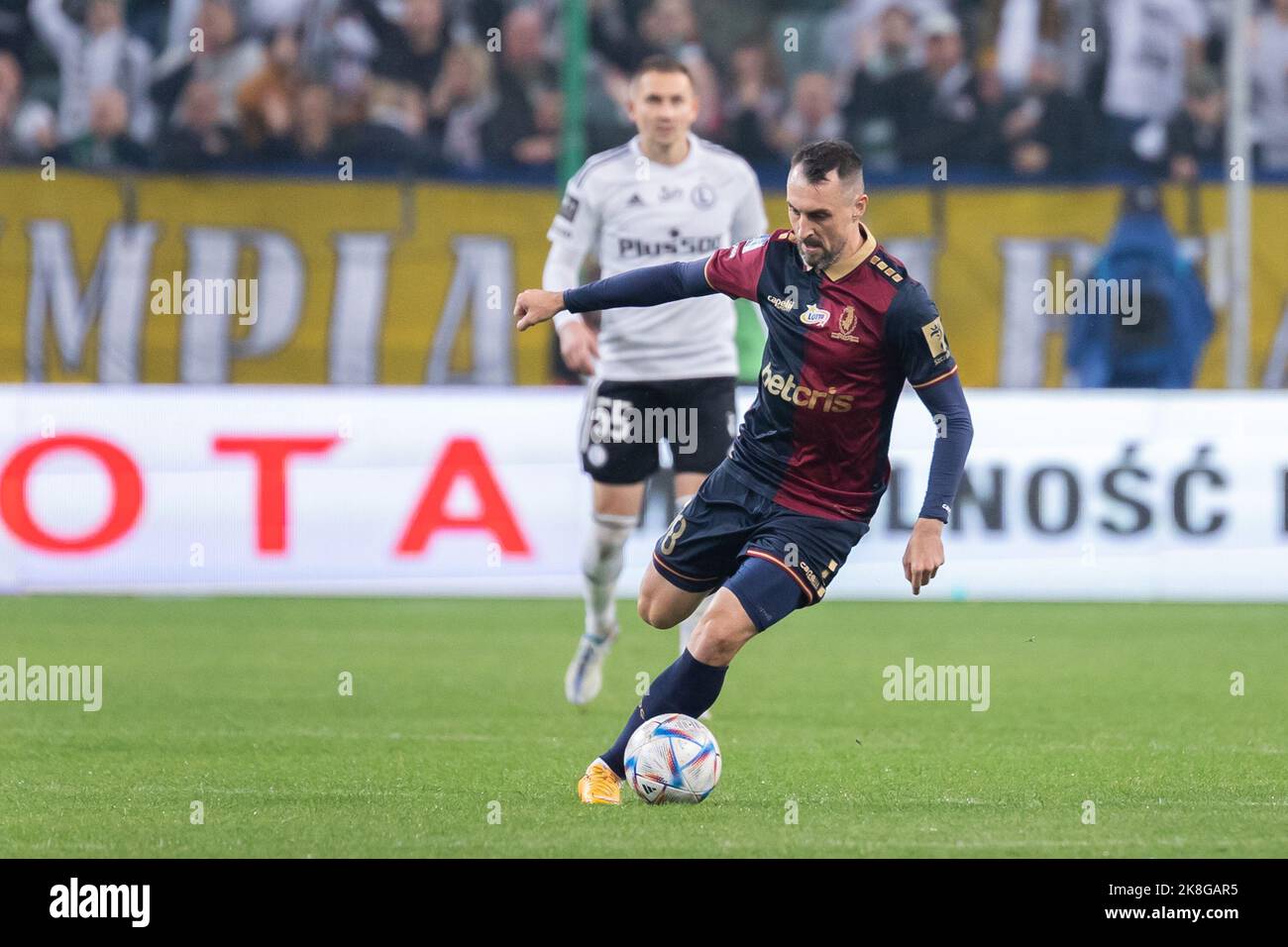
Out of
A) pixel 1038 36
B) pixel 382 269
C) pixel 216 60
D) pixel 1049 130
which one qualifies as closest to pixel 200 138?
pixel 216 60

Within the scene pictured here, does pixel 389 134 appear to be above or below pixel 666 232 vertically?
above

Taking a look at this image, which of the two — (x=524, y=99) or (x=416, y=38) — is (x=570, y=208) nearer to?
(x=524, y=99)

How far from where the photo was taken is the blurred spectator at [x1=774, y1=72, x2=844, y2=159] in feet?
52.7

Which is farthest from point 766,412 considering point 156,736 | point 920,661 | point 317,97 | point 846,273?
point 317,97

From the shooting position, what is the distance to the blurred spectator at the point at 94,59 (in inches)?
619

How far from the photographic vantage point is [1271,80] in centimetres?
1650

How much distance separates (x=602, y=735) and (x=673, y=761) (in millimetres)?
1655

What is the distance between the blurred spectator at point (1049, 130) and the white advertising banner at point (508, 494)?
3344 mm

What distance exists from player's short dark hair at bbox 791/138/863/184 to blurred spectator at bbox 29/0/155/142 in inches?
413

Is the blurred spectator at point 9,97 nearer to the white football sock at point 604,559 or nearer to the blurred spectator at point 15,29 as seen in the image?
the blurred spectator at point 15,29

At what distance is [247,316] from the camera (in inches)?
579

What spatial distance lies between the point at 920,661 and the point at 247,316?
253 inches

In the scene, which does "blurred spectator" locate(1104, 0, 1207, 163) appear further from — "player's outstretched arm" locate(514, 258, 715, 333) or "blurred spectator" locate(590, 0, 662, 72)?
"player's outstretched arm" locate(514, 258, 715, 333)

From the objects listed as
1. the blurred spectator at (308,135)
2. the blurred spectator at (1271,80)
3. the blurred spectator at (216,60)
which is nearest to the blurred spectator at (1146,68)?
the blurred spectator at (1271,80)
